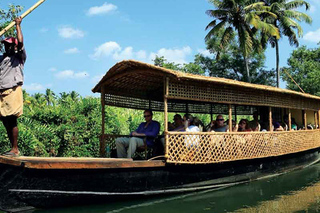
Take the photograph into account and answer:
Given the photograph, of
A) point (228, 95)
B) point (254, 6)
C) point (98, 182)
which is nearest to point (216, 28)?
point (254, 6)

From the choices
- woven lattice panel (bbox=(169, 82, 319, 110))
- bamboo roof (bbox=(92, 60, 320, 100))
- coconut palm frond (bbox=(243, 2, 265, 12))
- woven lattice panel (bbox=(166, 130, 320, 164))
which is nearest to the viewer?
bamboo roof (bbox=(92, 60, 320, 100))

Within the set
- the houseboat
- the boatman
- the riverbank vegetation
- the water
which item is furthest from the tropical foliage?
the boatman

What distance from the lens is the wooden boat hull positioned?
13.5 feet

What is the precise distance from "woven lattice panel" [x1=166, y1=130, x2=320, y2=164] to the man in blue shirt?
375 millimetres

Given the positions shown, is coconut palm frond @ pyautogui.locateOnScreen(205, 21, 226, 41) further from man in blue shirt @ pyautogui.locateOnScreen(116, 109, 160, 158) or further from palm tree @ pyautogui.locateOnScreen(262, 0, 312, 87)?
man in blue shirt @ pyautogui.locateOnScreen(116, 109, 160, 158)

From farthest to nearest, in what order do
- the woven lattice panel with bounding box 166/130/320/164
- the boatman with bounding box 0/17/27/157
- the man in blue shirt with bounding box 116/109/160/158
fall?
the man in blue shirt with bounding box 116/109/160/158 < the woven lattice panel with bounding box 166/130/320/164 < the boatman with bounding box 0/17/27/157

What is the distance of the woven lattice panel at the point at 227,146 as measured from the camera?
207 inches

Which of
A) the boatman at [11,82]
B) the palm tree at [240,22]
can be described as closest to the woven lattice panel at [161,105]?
the boatman at [11,82]

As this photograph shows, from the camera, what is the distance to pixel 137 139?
18.3 feet

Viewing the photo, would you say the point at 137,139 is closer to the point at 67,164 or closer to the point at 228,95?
the point at 67,164

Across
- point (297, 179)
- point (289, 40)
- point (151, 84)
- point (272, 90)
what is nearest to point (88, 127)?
point (151, 84)

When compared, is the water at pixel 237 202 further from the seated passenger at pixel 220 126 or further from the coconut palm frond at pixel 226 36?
the coconut palm frond at pixel 226 36

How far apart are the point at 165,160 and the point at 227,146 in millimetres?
1495

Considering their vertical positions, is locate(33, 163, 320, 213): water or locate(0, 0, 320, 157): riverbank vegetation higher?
locate(0, 0, 320, 157): riverbank vegetation
